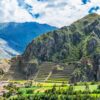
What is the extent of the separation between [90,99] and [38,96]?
28788 mm

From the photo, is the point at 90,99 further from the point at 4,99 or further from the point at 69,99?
the point at 4,99

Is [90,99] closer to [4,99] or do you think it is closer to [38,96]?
[38,96]

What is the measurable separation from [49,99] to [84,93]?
17.7 metres

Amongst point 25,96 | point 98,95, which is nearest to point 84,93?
point 98,95

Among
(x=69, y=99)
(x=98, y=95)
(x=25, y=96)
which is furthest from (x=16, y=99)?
(x=98, y=95)

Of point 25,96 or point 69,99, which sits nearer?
point 69,99

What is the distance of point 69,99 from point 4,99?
31.1 metres

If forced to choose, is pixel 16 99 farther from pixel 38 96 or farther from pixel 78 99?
pixel 78 99

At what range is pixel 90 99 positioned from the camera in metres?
180

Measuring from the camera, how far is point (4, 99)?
19875 cm

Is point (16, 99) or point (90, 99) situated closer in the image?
point (90, 99)

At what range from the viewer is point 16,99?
634ft

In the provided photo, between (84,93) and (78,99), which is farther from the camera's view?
(84,93)

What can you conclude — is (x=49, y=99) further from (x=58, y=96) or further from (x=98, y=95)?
(x=98, y=95)
